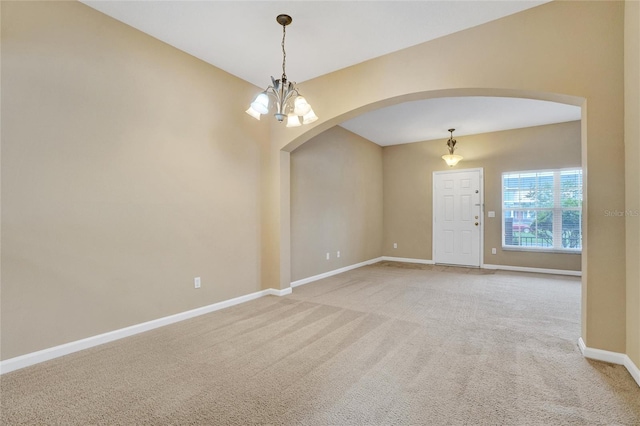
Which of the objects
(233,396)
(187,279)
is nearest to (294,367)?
(233,396)

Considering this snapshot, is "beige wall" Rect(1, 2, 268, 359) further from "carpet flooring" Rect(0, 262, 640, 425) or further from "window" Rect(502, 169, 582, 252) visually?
"window" Rect(502, 169, 582, 252)

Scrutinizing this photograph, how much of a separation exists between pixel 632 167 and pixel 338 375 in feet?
8.37

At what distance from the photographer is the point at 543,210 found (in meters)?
5.83

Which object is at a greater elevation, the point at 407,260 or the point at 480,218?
the point at 480,218

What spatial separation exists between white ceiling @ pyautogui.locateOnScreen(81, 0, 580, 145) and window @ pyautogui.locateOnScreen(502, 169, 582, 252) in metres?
4.26

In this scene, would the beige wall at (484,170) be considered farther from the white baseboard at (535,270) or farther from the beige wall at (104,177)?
the beige wall at (104,177)

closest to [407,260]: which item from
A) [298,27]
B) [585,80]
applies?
[585,80]

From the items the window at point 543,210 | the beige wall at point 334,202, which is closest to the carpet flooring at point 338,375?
the beige wall at point 334,202

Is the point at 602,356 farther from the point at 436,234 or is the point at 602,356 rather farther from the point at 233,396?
the point at 436,234

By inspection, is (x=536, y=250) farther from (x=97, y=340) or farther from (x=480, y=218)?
(x=97, y=340)

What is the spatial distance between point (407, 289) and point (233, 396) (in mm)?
3282

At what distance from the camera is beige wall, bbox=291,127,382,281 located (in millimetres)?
5004

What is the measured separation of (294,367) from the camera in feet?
7.34

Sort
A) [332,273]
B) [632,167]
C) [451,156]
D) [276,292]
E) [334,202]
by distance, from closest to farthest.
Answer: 1. [632,167]
2. [276,292]
3. [332,273]
4. [334,202]
5. [451,156]
